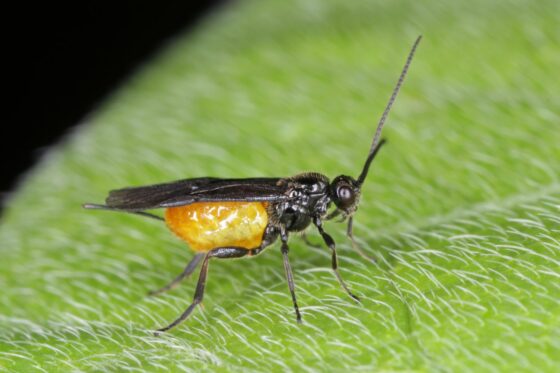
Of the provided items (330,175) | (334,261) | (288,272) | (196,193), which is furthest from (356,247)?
(330,175)

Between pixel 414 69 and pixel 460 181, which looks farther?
pixel 414 69

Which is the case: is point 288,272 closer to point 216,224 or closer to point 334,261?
point 334,261

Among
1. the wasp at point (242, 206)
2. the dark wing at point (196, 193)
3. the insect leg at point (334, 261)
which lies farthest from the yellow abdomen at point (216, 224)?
the insect leg at point (334, 261)

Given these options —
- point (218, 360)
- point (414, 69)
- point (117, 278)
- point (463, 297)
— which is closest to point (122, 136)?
point (117, 278)

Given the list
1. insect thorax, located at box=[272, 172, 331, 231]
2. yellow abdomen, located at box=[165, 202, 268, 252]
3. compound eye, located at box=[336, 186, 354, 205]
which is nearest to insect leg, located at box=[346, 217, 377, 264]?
compound eye, located at box=[336, 186, 354, 205]

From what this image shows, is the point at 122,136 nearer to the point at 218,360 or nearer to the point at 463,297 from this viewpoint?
the point at 218,360

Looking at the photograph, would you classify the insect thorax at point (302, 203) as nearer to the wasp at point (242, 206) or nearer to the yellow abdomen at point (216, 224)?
the wasp at point (242, 206)

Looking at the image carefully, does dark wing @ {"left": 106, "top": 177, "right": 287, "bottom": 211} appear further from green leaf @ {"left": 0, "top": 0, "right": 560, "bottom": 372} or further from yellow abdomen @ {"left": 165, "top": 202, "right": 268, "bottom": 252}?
green leaf @ {"left": 0, "top": 0, "right": 560, "bottom": 372}

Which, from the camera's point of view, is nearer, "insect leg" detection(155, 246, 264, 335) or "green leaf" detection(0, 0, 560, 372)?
"green leaf" detection(0, 0, 560, 372)
